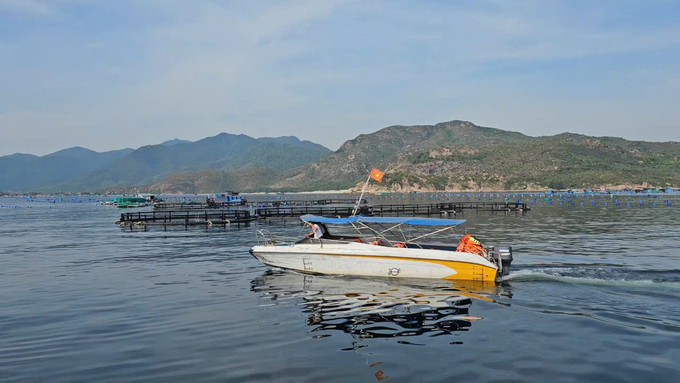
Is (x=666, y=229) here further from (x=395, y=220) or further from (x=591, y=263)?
(x=395, y=220)

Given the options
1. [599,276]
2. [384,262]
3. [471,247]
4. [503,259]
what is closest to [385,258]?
[384,262]

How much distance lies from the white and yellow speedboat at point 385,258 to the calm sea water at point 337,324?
25.1 inches

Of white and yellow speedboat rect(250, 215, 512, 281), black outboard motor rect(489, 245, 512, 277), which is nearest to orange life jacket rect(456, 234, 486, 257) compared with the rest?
white and yellow speedboat rect(250, 215, 512, 281)

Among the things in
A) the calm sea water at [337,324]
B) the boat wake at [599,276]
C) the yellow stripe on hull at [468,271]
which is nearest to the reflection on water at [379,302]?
the calm sea water at [337,324]

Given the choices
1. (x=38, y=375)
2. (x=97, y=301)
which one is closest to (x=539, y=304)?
(x=38, y=375)

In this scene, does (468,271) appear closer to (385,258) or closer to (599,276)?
(385,258)

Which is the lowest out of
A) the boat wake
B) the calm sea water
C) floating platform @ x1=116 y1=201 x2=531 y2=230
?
the calm sea water

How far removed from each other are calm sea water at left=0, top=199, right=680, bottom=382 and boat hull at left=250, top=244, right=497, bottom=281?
61 centimetres

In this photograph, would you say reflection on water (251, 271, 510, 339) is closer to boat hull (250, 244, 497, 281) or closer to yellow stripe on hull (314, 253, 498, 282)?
yellow stripe on hull (314, 253, 498, 282)

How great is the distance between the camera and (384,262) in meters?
21.9

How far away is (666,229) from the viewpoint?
45.7 m

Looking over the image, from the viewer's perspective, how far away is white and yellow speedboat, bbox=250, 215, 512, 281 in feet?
68.7

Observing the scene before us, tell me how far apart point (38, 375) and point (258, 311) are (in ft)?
24.0

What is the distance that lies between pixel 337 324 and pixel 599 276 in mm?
13145
